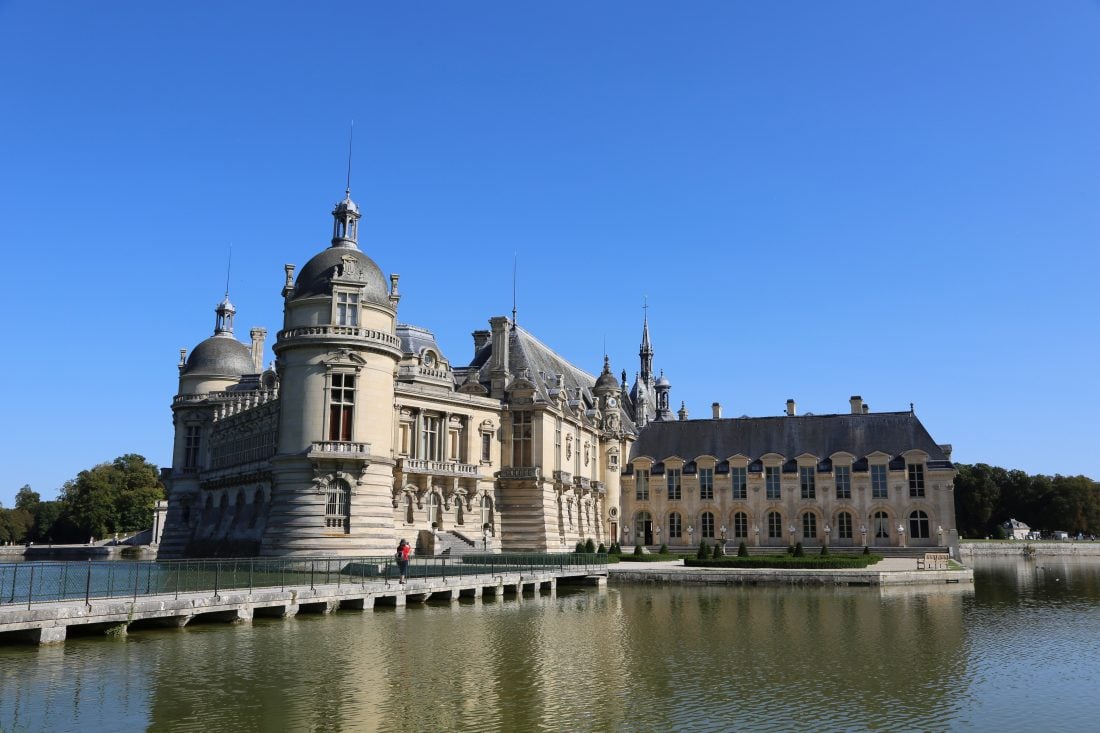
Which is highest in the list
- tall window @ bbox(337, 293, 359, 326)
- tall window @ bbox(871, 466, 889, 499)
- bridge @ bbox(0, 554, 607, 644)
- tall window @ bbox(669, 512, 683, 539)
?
tall window @ bbox(337, 293, 359, 326)

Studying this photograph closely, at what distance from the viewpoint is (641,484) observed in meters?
76.4

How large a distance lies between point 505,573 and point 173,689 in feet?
75.6

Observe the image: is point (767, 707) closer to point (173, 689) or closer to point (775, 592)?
point (173, 689)

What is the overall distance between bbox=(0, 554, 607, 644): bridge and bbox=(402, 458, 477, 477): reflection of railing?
10.4m

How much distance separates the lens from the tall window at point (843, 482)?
7012 centimetres

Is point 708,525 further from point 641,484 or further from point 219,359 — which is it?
point 219,359

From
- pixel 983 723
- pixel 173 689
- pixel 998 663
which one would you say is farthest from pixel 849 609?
pixel 173 689

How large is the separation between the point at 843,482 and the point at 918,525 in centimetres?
621

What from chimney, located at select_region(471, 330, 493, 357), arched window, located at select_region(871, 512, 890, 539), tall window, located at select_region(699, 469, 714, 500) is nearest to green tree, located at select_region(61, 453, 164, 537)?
chimney, located at select_region(471, 330, 493, 357)

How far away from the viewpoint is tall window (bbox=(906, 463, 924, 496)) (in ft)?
223

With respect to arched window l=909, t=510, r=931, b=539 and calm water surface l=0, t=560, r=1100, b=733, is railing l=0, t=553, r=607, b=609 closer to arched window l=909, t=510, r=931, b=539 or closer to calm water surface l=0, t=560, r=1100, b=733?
calm water surface l=0, t=560, r=1100, b=733

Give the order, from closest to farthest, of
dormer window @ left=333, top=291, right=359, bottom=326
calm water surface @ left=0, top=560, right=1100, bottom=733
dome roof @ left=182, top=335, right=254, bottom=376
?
calm water surface @ left=0, top=560, right=1100, bottom=733 < dormer window @ left=333, top=291, right=359, bottom=326 < dome roof @ left=182, top=335, right=254, bottom=376

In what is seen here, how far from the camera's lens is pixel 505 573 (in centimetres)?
4016

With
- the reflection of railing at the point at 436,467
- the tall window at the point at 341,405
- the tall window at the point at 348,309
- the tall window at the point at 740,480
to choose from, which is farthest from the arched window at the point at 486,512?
the tall window at the point at 740,480
